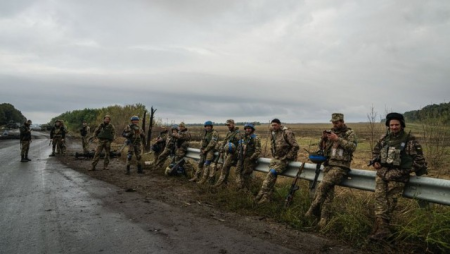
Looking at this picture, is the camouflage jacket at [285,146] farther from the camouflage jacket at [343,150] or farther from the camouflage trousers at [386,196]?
the camouflage trousers at [386,196]

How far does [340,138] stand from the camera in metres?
5.47

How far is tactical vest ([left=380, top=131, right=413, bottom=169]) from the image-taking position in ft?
15.2

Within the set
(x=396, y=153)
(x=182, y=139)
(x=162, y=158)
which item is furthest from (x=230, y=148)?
(x=396, y=153)

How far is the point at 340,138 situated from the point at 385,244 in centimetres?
190

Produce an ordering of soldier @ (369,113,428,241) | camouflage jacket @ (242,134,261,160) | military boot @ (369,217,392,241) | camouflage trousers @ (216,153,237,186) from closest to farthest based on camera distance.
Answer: military boot @ (369,217,392,241)
soldier @ (369,113,428,241)
camouflage jacket @ (242,134,261,160)
camouflage trousers @ (216,153,237,186)

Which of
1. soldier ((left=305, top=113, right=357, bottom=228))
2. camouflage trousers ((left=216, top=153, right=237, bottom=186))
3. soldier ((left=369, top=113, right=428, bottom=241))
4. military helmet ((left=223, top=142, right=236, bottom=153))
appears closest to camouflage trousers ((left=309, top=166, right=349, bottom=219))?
soldier ((left=305, top=113, right=357, bottom=228))

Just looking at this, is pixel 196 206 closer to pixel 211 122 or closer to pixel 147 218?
pixel 147 218

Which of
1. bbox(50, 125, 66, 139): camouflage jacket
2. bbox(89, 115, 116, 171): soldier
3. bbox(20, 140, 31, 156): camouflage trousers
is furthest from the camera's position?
bbox(50, 125, 66, 139): camouflage jacket

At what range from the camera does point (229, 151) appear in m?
8.30

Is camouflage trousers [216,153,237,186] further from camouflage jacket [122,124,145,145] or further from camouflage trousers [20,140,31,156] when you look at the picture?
camouflage trousers [20,140,31,156]

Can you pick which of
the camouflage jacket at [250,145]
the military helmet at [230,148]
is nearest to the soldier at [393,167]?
the camouflage jacket at [250,145]

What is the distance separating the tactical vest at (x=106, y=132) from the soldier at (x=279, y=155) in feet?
23.8

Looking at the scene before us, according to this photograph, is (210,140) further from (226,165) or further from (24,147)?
(24,147)

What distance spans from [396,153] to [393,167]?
240mm
